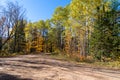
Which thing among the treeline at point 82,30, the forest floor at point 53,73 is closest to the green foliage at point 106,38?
the treeline at point 82,30

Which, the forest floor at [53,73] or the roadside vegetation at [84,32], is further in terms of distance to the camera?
the roadside vegetation at [84,32]

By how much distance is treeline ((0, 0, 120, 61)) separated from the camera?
23.5 meters

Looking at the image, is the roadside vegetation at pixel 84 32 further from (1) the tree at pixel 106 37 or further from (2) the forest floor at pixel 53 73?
(2) the forest floor at pixel 53 73

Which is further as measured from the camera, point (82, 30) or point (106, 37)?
point (82, 30)

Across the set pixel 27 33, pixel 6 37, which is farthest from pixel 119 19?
pixel 27 33

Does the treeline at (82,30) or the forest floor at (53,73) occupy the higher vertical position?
the treeline at (82,30)

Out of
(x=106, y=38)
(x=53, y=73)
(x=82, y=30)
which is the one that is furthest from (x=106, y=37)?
(x=53, y=73)

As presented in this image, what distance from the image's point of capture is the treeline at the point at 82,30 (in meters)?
23.5

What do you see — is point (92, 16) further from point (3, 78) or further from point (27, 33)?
point (27, 33)

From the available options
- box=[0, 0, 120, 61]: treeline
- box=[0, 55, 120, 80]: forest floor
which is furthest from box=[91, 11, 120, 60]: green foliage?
box=[0, 55, 120, 80]: forest floor

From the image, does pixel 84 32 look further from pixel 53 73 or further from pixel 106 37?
pixel 53 73

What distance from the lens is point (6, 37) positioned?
45375 mm

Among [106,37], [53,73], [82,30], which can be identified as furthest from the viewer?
[82,30]

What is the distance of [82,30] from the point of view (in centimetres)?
3381
